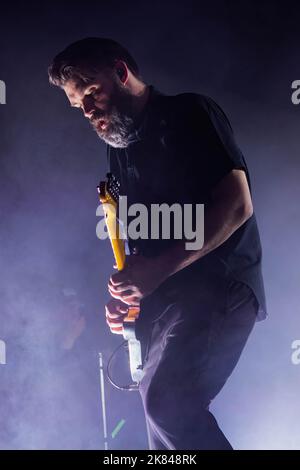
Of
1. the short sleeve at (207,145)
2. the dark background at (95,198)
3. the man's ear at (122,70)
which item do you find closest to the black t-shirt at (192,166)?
the short sleeve at (207,145)

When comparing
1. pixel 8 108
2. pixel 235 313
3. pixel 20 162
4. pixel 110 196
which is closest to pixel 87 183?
pixel 20 162

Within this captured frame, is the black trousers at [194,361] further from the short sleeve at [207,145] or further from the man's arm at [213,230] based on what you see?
the short sleeve at [207,145]

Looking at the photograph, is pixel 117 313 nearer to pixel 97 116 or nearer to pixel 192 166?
pixel 192 166

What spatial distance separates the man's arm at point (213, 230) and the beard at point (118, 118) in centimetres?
44

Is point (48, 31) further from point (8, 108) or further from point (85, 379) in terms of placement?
point (85, 379)

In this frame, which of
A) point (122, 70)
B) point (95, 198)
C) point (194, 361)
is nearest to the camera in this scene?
point (194, 361)

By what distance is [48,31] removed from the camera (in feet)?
6.73

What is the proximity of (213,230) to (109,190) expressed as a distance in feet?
1.27

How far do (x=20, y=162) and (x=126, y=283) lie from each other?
0.97 m

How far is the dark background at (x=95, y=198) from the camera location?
6.57ft

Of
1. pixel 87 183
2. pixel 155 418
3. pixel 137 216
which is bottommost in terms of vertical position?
pixel 155 418

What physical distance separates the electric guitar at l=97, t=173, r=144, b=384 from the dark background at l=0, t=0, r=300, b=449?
543 millimetres

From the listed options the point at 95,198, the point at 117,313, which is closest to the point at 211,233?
the point at 117,313

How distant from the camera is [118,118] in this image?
1.56 metres
